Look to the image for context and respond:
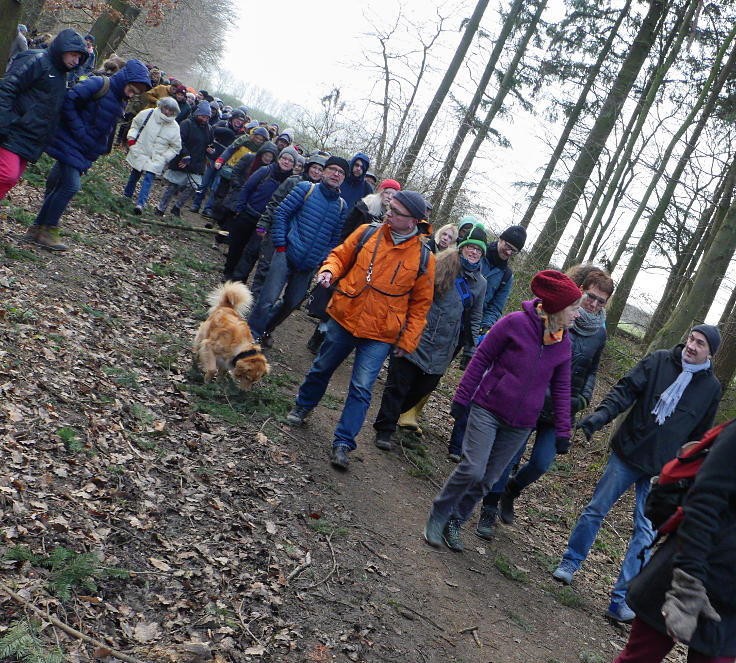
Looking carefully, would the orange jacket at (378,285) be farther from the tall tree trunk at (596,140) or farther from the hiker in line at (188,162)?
the tall tree trunk at (596,140)

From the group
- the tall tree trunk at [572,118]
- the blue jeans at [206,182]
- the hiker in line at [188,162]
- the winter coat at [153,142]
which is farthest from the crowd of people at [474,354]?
the tall tree trunk at [572,118]

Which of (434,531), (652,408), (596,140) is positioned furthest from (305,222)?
(596,140)

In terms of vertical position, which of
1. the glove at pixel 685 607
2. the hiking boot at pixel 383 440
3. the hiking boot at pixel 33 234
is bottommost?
the hiking boot at pixel 383 440

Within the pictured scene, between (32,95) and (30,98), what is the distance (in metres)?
0.06

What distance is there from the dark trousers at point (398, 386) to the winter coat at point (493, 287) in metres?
1.06

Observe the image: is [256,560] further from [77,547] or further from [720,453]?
[720,453]

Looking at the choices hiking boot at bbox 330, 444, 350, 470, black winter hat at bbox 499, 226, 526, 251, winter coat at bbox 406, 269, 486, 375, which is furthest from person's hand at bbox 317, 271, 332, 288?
black winter hat at bbox 499, 226, 526, 251

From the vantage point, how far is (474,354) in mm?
6781

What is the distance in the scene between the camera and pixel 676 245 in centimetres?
2045

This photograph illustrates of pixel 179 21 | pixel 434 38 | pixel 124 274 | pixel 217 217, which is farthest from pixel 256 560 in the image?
pixel 179 21

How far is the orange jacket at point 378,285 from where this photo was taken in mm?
6277

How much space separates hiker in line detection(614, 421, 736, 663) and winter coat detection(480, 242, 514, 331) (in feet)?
17.8

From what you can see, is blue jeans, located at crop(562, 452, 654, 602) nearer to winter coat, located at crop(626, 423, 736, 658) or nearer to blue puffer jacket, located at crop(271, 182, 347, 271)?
winter coat, located at crop(626, 423, 736, 658)

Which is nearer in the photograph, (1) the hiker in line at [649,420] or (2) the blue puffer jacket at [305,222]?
(1) the hiker in line at [649,420]
